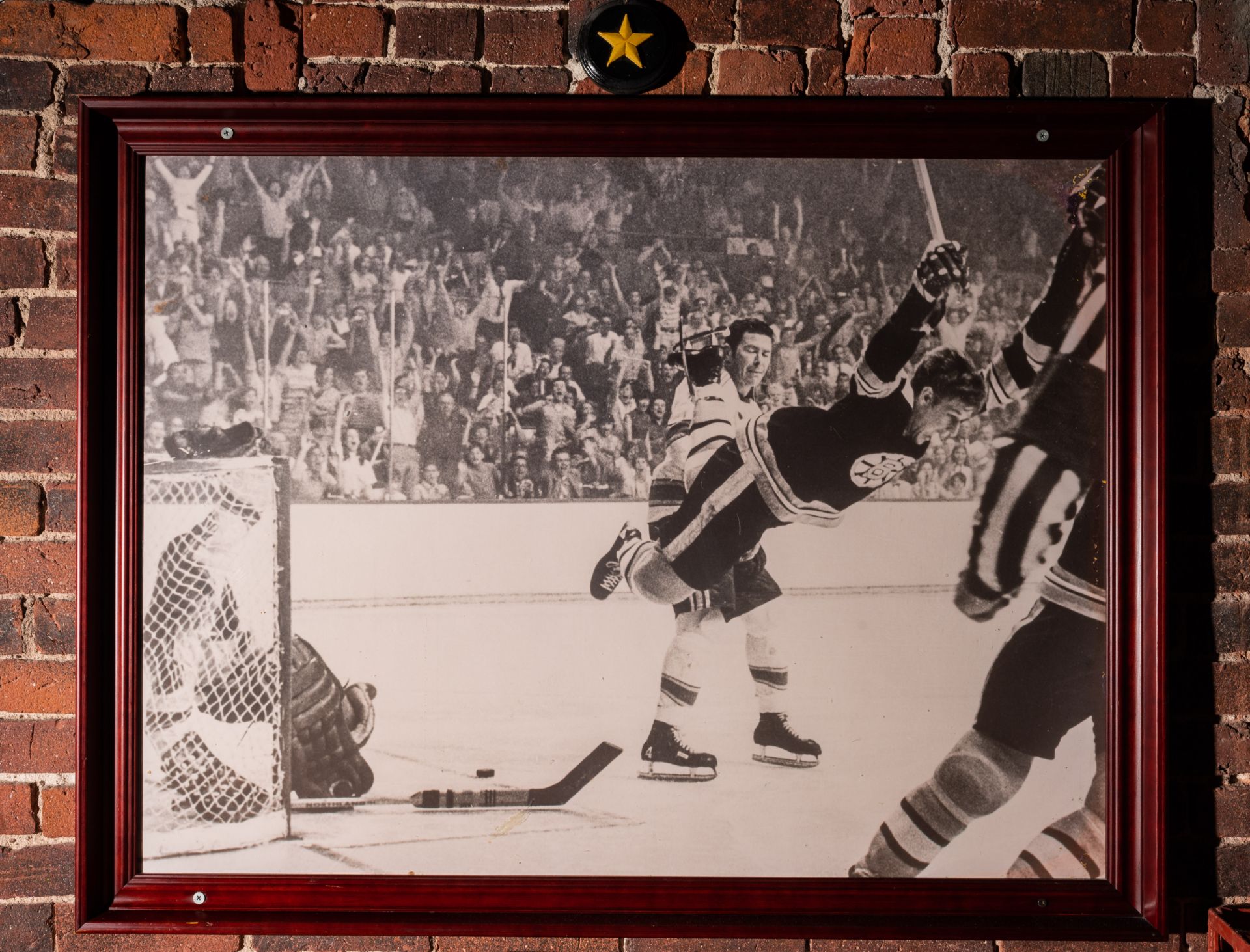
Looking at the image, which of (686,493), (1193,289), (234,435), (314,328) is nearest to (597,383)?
(686,493)

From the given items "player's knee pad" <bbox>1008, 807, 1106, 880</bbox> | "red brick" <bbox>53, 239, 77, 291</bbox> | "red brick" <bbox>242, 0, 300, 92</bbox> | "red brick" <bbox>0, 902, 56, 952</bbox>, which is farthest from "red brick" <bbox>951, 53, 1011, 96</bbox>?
"red brick" <bbox>0, 902, 56, 952</bbox>

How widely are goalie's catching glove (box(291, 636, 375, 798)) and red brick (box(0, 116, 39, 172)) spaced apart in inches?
37.5

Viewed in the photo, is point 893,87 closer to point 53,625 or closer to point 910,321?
point 910,321

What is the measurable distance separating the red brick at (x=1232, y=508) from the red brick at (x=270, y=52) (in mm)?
1753

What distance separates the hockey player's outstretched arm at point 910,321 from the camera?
4.38ft

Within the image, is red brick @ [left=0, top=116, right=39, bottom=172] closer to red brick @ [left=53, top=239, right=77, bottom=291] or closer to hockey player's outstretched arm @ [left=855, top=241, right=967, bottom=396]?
red brick @ [left=53, top=239, right=77, bottom=291]

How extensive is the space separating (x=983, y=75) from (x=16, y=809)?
2101mm

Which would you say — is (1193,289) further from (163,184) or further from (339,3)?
(163,184)

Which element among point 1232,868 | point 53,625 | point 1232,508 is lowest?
point 1232,868

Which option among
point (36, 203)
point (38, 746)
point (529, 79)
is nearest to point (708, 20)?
point (529, 79)

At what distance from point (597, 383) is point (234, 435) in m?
0.63

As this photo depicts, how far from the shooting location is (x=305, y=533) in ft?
4.38

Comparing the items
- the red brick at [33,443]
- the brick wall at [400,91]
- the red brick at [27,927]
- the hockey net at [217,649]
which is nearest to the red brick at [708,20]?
the brick wall at [400,91]

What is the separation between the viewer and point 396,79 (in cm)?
135
